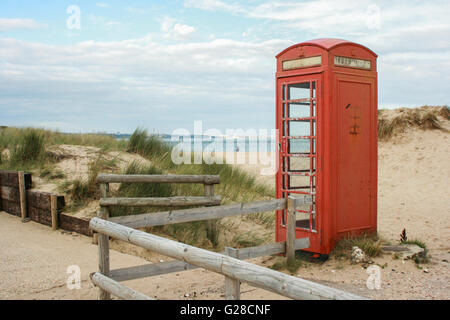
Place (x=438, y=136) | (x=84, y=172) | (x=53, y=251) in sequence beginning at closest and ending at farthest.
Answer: (x=53, y=251), (x=84, y=172), (x=438, y=136)

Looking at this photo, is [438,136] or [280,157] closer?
[280,157]

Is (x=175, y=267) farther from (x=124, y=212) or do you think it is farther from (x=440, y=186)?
(x=440, y=186)

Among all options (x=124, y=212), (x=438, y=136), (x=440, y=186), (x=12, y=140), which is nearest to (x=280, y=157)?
(x=124, y=212)

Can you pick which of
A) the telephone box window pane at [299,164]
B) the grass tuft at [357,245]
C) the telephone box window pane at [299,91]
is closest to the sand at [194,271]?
the grass tuft at [357,245]

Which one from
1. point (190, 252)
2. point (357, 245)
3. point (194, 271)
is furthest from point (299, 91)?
point (190, 252)

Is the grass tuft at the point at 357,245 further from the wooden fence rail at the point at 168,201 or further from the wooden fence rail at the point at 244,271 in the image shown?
the wooden fence rail at the point at 244,271

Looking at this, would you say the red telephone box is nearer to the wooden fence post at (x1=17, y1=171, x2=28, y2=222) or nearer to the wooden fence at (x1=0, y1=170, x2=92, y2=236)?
the wooden fence at (x1=0, y1=170, x2=92, y2=236)

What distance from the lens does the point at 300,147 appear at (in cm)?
657

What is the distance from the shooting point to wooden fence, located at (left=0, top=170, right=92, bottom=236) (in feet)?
27.2

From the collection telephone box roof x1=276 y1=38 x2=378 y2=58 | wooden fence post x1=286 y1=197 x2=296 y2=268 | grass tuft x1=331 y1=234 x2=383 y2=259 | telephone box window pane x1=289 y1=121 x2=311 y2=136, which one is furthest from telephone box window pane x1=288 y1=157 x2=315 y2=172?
telephone box roof x1=276 y1=38 x2=378 y2=58
